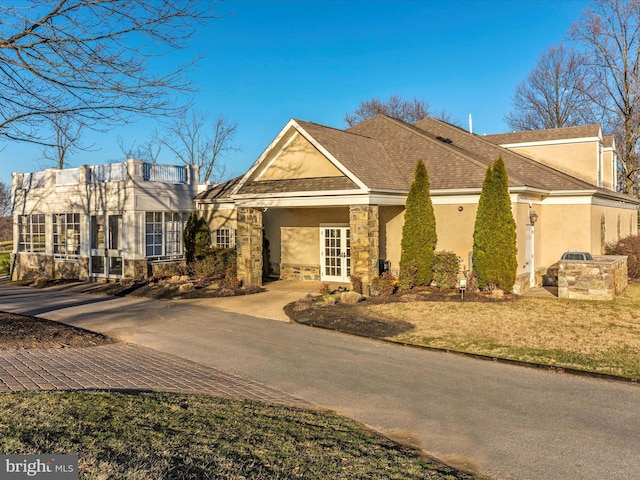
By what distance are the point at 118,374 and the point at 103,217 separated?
1537 cm

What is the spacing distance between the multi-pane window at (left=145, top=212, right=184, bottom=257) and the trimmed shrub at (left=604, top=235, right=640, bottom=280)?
18072 mm

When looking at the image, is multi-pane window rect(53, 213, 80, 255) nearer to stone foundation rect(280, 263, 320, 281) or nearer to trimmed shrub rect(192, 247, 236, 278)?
trimmed shrub rect(192, 247, 236, 278)

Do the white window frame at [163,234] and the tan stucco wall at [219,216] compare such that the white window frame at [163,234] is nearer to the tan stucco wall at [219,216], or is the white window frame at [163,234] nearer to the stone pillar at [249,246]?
the tan stucco wall at [219,216]

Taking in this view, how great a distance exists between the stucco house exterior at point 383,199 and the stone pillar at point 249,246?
41 mm

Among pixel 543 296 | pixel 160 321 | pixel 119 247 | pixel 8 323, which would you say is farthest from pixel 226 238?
pixel 543 296

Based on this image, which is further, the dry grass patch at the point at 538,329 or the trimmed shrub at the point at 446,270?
the trimmed shrub at the point at 446,270

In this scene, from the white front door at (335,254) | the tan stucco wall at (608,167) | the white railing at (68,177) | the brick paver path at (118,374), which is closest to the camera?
the brick paver path at (118,374)

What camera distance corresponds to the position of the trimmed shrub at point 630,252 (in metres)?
20.2

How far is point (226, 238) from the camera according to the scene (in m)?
23.1

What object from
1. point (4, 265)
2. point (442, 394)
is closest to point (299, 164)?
point (442, 394)

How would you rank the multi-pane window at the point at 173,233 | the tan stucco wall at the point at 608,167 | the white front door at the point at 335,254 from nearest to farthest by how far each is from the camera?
the white front door at the point at 335,254, the multi-pane window at the point at 173,233, the tan stucco wall at the point at 608,167

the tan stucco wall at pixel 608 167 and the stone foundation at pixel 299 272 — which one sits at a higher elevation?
the tan stucco wall at pixel 608 167

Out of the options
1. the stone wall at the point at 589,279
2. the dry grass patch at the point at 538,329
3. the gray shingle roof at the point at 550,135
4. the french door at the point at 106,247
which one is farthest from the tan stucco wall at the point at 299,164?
the gray shingle roof at the point at 550,135

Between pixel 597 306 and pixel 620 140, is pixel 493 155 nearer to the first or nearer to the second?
pixel 597 306
